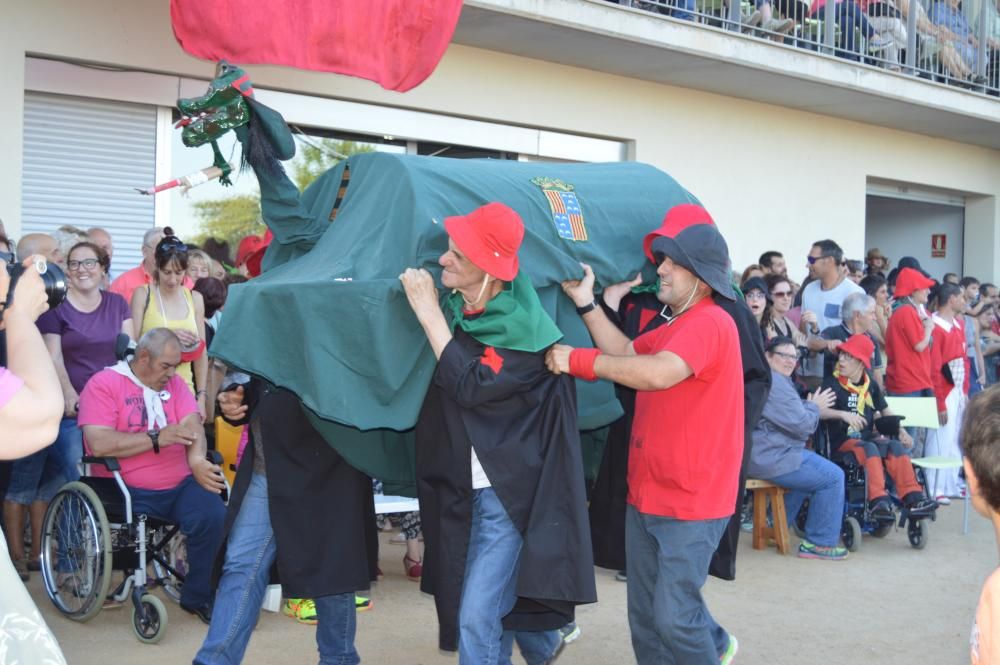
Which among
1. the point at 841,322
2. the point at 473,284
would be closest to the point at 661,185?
the point at 473,284

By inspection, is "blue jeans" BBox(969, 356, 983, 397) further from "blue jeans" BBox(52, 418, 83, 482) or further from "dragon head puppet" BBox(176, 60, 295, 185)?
"dragon head puppet" BBox(176, 60, 295, 185)

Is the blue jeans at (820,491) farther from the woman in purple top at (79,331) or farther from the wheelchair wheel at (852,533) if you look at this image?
the woman in purple top at (79,331)

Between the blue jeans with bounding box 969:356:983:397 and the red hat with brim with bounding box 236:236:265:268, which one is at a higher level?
the red hat with brim with bounding box 236:236:265:268

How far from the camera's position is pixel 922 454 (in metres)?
10.8

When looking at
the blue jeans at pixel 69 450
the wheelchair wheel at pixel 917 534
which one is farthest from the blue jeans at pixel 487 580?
the wheelchair wheel at pixel 917 534

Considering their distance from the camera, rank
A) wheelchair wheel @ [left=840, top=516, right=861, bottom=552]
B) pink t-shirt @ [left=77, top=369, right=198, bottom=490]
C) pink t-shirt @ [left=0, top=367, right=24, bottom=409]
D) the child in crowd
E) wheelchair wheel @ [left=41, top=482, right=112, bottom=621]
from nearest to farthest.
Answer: the child in crowd < pink t-shirt @ [left=0, top=367, right=24, bottom=409] < wheelchair wheel @ [left=41, top=482, right=112, bottom=621] < pink t-shirt @ [left=77, top=369, right=198, bottom=490] < wheelchair wheel @ [left=840, top=516, right=861, bottom=552]

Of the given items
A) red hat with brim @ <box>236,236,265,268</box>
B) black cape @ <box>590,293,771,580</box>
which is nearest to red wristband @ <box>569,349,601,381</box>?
black cape @ <box>590,293,771,580</box>

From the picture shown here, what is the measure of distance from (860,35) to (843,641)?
998 centimetres

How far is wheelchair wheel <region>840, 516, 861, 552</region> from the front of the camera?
8.73 metres

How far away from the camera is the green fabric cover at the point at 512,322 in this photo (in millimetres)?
4328

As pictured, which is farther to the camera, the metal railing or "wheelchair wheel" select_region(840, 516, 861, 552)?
the metal railing

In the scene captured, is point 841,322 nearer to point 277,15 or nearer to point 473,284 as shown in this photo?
point 277,15

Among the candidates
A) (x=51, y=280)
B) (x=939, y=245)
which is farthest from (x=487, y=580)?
(x=939, y=245)

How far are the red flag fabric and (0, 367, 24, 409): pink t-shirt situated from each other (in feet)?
19.1
